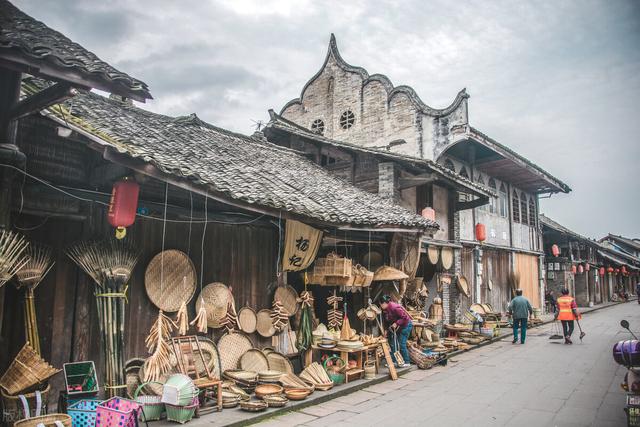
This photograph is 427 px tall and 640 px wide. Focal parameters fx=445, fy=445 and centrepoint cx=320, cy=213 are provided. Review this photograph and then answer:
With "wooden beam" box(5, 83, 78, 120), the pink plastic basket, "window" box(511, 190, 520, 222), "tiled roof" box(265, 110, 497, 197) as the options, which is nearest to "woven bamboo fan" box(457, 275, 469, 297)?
"tiled roof" box(265, 110, 497, 197)

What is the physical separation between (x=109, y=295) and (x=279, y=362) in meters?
3.95

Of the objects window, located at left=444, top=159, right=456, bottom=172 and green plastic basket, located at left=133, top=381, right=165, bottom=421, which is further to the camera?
window, located at left=444, top=159, right=456, bottom=172

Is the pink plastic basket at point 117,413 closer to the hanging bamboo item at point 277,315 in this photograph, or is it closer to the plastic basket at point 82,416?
the plastic basket at point 82,416

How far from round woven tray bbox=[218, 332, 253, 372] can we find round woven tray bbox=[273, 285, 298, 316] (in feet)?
3.81

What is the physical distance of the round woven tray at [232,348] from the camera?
8320 millimetres

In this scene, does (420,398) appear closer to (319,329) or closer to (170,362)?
(319,329)

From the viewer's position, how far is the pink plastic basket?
202 inches

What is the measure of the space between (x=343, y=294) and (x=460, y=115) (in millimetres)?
8773

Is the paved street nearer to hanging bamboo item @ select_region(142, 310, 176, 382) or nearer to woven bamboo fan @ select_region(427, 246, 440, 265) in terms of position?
hanging bamboo item @ select_region(142, 310, 176, 382)

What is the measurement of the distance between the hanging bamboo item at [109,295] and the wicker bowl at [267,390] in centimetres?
222

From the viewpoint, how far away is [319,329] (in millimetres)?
10383

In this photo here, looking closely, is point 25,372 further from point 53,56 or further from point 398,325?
point 398,325

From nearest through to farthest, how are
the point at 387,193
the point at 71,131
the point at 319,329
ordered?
the point at 71,131
the point at 319,329
the point at 387,193

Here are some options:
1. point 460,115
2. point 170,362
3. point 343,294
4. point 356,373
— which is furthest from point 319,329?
point 460,115
